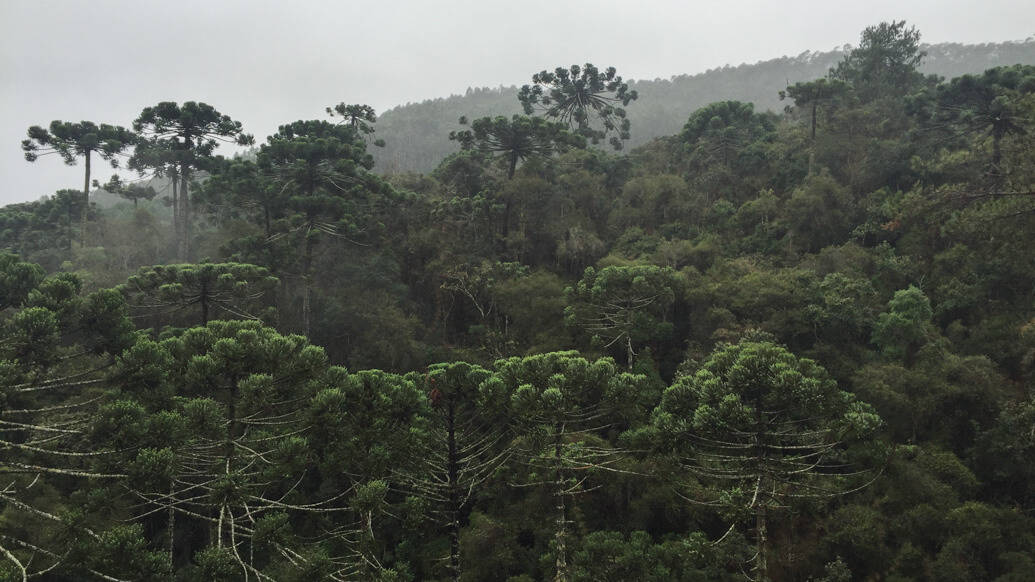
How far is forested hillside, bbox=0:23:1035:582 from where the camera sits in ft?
37.8

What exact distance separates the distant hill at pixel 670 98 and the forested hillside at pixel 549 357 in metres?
36.5

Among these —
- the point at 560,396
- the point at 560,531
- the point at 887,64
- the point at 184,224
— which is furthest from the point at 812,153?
the point at 184,224

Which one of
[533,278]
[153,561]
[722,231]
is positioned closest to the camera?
[153,561]

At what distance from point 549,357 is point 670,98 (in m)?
93.6

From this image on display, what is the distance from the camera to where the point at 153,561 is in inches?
Answer: 360

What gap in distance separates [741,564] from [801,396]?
18.4ft

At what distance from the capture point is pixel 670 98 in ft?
309

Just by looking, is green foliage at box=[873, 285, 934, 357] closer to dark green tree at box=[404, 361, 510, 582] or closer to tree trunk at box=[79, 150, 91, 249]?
dark green tree at box=[404, 361, 510, 582]

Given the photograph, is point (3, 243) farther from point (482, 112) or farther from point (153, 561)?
point (482, 112)

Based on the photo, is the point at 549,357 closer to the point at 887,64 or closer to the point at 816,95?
the point at 816,95

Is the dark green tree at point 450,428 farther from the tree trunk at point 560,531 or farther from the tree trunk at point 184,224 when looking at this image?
the tree trunk at point 184,224

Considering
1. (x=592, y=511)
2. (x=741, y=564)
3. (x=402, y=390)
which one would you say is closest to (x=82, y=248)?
(x=402, y=390)

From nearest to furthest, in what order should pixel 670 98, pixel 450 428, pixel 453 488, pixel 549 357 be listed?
pixel 450 428 → pixel 453 488 → pixel 549 357 → pixel 670 98

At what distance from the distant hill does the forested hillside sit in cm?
3654
